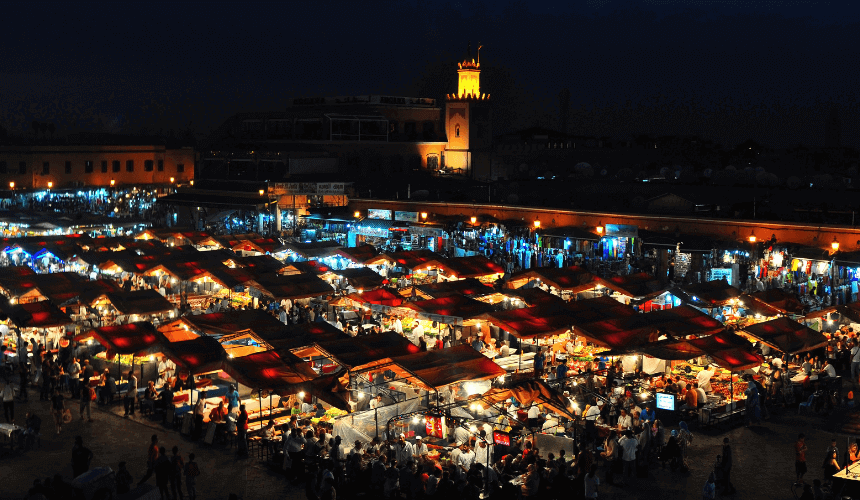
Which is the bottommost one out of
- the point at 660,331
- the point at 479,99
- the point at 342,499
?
the point at 342,499

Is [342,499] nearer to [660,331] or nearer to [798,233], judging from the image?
[660,331]

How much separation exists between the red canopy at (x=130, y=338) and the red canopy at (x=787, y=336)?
436 inches

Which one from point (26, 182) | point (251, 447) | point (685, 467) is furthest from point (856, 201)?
point (26, 182)

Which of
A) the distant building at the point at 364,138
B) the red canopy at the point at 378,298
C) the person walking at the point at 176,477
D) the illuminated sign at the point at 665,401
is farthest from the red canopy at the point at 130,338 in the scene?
the distant building at the point at 364,138

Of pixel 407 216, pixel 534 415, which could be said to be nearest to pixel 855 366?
pixel 534 415

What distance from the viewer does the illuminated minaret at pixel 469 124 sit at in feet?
190

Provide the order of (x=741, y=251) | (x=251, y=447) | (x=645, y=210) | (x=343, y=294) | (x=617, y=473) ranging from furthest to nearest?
(x=645, y=210) < (x=741, y=251) < (x=343, y=294) < (x=251, y=447) < (x=617, y=473)

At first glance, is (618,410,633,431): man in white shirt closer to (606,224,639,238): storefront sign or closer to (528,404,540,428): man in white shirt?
(528,404,540,428): man in white shirt

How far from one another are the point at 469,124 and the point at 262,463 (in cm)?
4653

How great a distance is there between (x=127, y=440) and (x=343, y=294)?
789cm

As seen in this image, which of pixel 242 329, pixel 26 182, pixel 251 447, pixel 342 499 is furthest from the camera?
pixel 26 182

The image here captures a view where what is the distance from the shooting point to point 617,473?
12938 millimetres

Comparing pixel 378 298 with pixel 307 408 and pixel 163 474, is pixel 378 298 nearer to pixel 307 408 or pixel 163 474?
pixel 307 408

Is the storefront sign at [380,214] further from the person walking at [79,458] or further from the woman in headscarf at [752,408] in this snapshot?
the person walking at [79,458]
